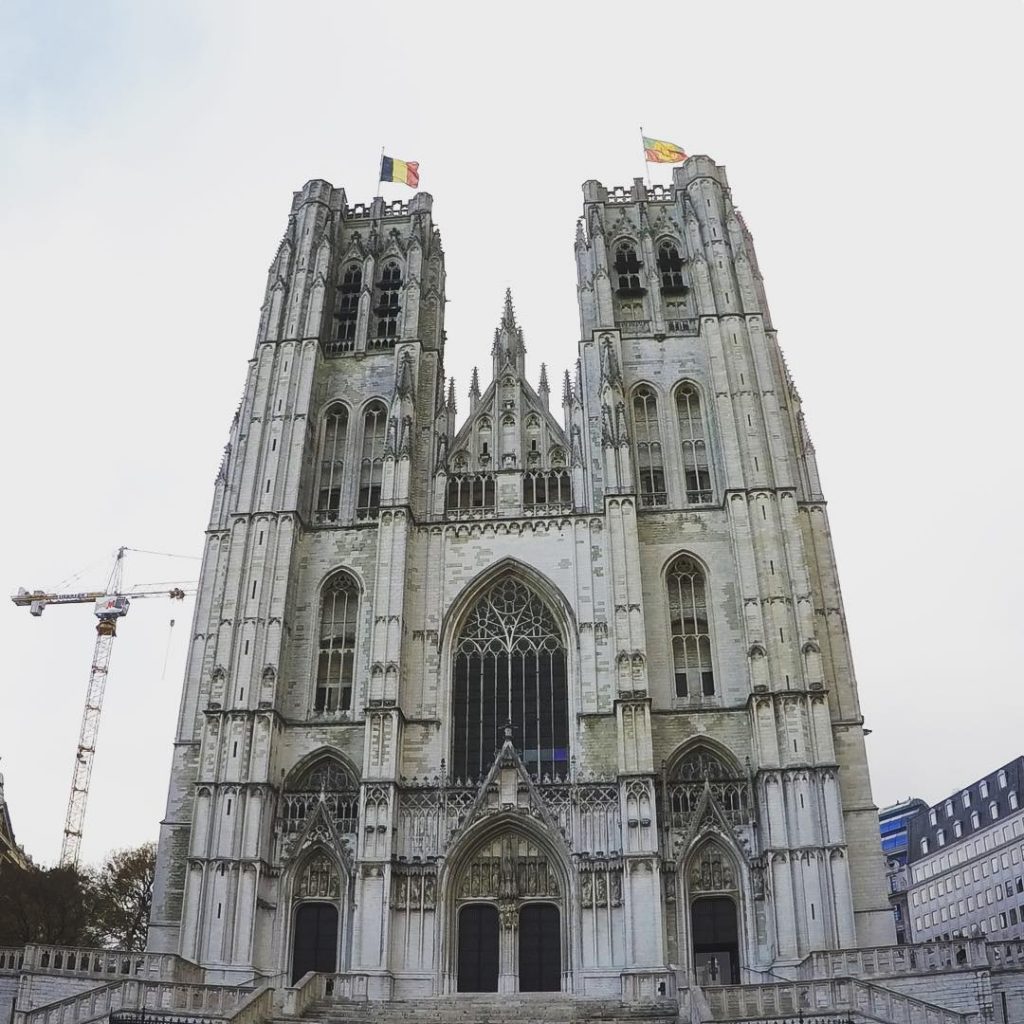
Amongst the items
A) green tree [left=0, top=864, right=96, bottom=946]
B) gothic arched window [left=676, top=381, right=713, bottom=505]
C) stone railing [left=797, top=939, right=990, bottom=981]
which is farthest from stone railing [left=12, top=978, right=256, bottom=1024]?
gothic arched window [left=676, top=381, right=713, bottom=505]

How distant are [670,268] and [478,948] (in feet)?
84.0

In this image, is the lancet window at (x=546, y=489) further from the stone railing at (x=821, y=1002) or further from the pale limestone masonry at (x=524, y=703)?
the stone railing at (x=821, y=1002)

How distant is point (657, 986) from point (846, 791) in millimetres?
8078

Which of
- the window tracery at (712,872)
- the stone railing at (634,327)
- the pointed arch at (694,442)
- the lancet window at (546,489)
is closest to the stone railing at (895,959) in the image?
the window tracery at (712,872)

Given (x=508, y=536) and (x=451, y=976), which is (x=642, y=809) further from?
(x=508, y=536)

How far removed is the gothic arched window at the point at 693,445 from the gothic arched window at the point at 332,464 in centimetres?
1185

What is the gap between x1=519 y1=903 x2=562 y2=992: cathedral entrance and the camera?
28.9 metres

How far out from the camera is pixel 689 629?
3353 centimetres

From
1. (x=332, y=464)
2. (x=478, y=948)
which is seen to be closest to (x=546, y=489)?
(x=332, y=464)

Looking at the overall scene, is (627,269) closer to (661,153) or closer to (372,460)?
(661,153)

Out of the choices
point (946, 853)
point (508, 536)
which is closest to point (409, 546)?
point (508, 536)

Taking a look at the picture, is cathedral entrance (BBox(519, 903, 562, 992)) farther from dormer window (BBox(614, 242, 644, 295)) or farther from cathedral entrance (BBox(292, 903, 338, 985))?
dormer window (BBox(614, 242, 644, 295))

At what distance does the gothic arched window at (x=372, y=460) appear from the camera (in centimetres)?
3681

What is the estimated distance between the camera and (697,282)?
39.7 metres
